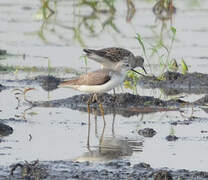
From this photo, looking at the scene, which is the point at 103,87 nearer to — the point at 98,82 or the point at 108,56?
the point at 98,82

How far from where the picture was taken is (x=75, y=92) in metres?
12.1

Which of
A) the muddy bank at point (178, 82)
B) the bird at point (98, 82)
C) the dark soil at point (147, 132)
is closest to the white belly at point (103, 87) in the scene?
the bird at point (98, 82)

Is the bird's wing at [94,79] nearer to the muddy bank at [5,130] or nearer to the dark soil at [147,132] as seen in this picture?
the dark soil at [147,132]

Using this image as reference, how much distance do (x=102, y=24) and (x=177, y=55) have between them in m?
3.60

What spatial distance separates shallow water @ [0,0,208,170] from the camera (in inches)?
339

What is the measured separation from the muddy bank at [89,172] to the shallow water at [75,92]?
1.17ft

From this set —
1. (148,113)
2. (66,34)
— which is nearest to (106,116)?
(148,113)

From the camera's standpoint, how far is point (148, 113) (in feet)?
35.5

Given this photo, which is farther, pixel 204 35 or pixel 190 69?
pixel 204 35

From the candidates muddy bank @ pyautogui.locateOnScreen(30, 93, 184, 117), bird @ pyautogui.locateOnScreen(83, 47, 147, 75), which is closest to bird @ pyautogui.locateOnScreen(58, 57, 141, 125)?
muddy bank @ pyautogui.locateOnScreen(30, 93, 184, 117)

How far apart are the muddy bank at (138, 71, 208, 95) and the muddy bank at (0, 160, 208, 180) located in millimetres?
4691

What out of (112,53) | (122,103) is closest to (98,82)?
(122,103)

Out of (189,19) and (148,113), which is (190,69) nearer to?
(148,113)

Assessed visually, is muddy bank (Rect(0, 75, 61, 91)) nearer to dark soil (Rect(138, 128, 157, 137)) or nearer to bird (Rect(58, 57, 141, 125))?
bird (Rect(58, 57, 141, 125))
